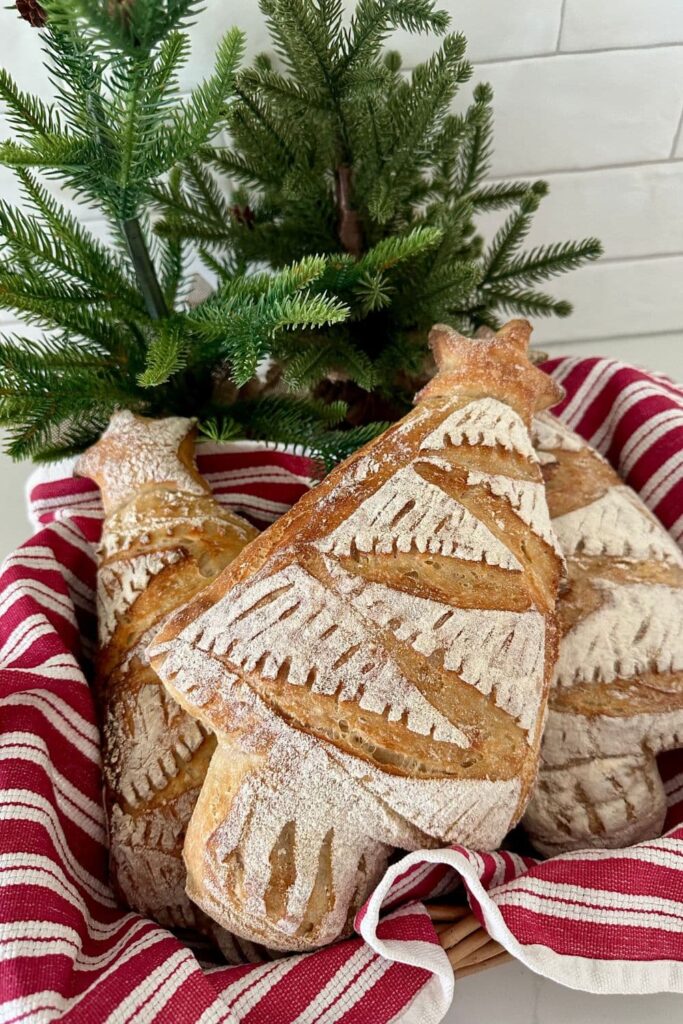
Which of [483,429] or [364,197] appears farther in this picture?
[364,197]

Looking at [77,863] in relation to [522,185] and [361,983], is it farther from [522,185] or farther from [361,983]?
[522,185]

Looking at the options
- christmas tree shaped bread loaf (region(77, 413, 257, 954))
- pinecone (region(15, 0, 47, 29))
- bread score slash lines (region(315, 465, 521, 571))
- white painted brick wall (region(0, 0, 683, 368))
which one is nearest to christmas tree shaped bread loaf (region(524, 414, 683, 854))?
bread score slash lines (region(315, 465, 521, 571))

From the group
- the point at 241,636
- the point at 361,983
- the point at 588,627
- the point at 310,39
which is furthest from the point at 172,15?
the point at 361,983

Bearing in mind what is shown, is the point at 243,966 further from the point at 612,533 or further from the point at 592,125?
the point at 592,125

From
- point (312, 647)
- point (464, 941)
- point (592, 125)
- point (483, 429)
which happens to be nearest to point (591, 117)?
point (592, 125)

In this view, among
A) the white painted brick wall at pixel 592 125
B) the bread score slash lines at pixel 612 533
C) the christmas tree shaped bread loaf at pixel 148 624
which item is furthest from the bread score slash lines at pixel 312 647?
the white painted brick wall at pixel 592 125

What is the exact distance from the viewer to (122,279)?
774 millimetres

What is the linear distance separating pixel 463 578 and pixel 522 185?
22.5 inches

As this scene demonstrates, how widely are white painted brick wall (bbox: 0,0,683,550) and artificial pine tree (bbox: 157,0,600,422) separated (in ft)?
0.52

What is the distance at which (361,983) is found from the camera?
500 mm

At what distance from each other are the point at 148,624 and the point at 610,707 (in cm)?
37

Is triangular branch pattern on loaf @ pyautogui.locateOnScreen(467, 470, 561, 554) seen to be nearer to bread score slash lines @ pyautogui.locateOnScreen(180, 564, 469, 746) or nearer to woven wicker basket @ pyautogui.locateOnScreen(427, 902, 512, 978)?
bread score slash lines @ pyautogui.locateOnScreen(180, 564, 469, 746)

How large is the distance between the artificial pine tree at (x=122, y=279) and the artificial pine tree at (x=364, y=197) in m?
0.04

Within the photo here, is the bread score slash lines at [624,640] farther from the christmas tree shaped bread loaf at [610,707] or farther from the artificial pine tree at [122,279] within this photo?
the artificial pine tree at [122,279]
